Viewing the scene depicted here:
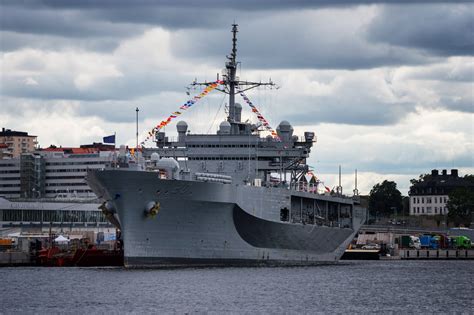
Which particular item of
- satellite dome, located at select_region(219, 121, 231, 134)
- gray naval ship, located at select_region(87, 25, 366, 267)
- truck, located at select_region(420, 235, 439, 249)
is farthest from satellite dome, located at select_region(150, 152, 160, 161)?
truck, located at select_region(420, 235, 439, 249)

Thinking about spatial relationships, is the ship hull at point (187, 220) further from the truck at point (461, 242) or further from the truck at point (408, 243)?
the truck at point (408, 243)

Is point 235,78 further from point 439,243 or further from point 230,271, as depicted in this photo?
point 439,243

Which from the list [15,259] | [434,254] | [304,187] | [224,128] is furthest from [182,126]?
[434,254]

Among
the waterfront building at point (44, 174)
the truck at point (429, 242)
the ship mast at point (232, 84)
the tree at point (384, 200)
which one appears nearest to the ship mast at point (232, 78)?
the ship mast at point (232, 84)

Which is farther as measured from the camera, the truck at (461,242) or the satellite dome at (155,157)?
the truck at (461,242)

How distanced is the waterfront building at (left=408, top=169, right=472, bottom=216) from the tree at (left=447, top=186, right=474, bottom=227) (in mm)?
10815

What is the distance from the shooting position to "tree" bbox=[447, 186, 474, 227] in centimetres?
17150

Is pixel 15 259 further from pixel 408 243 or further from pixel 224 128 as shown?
pixel 408 243

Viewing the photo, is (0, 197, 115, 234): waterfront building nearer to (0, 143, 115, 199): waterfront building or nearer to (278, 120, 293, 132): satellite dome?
(278, 120, 293, 132): satellite dome

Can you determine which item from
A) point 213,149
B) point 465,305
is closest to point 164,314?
point 465,305

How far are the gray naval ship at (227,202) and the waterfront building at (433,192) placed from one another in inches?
3927

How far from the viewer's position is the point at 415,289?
6619 cm

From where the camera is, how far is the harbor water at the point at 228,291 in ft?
177

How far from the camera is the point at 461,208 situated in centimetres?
17175
